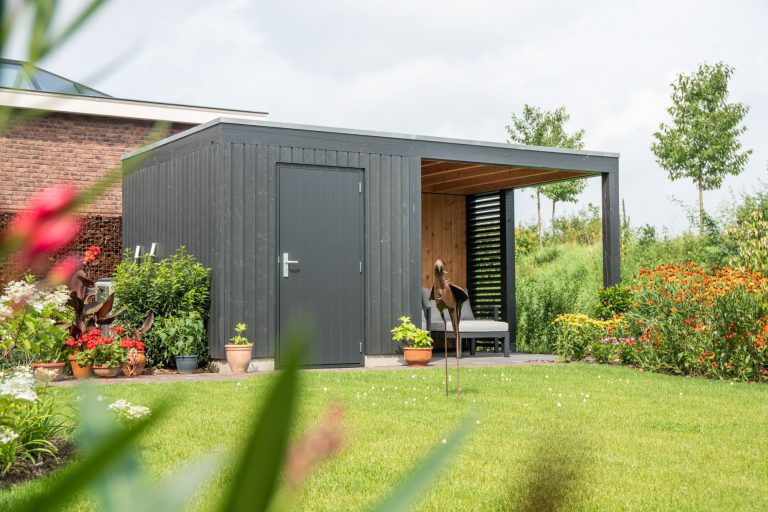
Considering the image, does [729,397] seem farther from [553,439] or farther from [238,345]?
[553,439]

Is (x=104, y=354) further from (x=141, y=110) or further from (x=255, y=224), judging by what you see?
(x=141, y=110)

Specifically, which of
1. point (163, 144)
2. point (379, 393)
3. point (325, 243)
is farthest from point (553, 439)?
point (163, 144)

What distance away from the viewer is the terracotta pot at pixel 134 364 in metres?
8.53

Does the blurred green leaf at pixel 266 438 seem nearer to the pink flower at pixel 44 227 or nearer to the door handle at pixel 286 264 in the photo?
the pink flower at pixel 44 227

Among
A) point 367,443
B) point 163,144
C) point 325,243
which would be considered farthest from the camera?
point 163,144

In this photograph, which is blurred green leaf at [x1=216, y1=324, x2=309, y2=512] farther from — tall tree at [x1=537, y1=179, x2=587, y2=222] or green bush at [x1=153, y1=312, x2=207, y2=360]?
tall tree at [x1=537, y1=179, x2=587, y2=222]

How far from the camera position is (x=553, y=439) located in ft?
0.76

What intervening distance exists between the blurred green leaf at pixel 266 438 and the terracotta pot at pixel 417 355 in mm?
9604

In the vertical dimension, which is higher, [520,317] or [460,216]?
[460,216]

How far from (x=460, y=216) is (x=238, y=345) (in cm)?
562

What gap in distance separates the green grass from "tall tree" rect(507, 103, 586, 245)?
58.8 ft

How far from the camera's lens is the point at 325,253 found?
9766 millimetres

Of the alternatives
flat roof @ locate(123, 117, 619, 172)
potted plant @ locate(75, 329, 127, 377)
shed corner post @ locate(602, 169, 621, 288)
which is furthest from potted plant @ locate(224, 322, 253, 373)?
shed corner post @ locate(602, 169, 621, 288)

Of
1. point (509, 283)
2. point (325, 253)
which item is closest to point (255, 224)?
point (325, 253)
